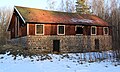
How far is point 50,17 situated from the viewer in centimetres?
3609

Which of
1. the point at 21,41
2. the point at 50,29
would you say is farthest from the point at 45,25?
the point at 21,41

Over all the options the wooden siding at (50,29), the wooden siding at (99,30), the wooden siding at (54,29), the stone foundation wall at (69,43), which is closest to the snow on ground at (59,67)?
the stone foundation wall at (69,43)

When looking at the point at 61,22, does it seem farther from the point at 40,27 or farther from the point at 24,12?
the point at 24,12

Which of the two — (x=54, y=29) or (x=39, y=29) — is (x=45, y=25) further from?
(x=54, y=29)

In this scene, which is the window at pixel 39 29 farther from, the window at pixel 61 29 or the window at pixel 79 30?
the window at pixel 79 30

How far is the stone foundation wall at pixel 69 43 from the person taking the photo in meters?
33.0

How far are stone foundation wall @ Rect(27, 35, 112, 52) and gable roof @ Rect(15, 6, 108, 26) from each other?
2359mm

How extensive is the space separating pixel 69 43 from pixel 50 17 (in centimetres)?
496

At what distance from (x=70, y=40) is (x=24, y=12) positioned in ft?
26.8

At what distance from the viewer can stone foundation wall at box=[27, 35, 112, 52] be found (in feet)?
108

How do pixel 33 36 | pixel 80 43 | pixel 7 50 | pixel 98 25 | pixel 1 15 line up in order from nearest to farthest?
pixel 7 50 → pixel 33 36 → pixel 80 43 → pixel 98 25 → pixel 1 15

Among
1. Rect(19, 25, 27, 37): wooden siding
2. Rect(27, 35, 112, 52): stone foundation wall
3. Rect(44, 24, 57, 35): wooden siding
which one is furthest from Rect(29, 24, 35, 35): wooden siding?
Rect(44, 24, 57, 35): wooden siding

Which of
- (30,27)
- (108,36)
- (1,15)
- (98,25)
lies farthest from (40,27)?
(1,15)

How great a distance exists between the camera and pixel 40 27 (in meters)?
33.7
